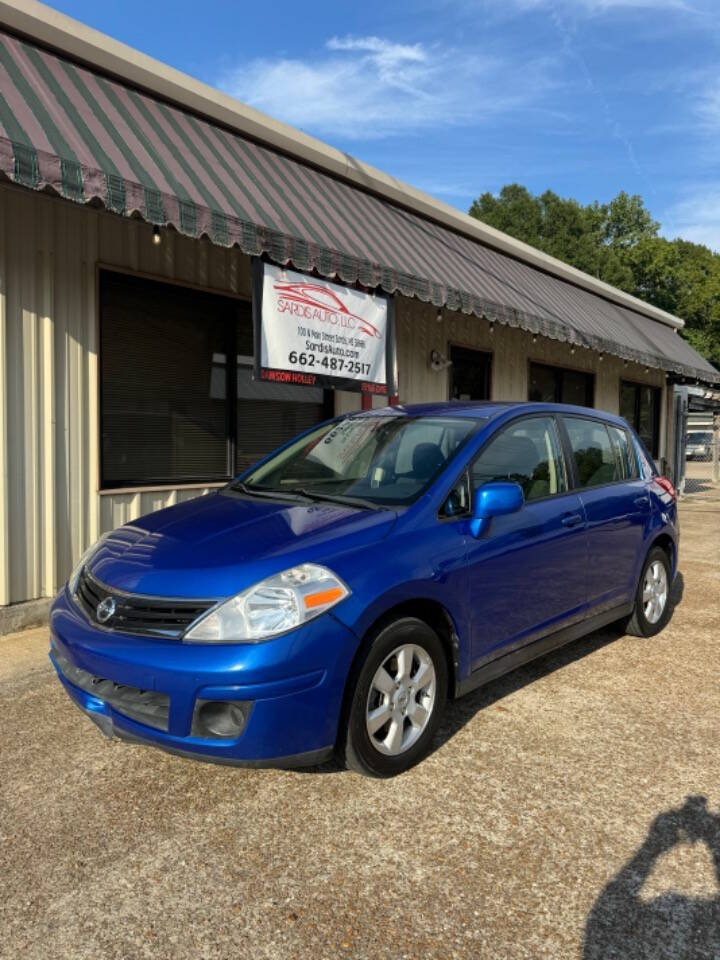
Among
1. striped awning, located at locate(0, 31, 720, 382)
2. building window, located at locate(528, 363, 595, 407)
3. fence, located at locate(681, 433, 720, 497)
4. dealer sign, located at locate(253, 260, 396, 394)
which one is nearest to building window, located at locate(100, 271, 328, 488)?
dealer sign, located at locate(253, 260, 396, 394)

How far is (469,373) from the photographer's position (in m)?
10.7

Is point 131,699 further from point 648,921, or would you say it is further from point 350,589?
point 648,921

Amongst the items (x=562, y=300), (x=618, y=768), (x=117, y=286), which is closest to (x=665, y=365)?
(x=562, y=300)

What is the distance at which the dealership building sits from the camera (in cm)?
486

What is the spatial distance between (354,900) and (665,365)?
12836 mm

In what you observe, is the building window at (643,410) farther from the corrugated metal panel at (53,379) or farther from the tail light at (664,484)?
the corrugated metal panel at (53,379)

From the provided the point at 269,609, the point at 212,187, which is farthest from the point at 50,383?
the point at 269,609

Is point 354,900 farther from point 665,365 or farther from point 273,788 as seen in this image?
point 665,365

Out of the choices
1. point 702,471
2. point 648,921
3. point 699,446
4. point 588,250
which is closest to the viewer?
point 648,921

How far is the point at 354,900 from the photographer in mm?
2283

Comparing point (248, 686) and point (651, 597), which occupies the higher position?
point (248, 686)

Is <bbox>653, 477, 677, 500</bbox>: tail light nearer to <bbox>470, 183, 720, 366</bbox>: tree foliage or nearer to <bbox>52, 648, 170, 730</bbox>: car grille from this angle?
<bbox>52, 648, 170, 730</bbox>: car grille

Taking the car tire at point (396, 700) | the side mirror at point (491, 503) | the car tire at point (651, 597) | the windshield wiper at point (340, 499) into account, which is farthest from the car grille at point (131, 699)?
the car tire at point (651, 597)

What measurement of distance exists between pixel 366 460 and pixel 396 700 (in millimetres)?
1377
